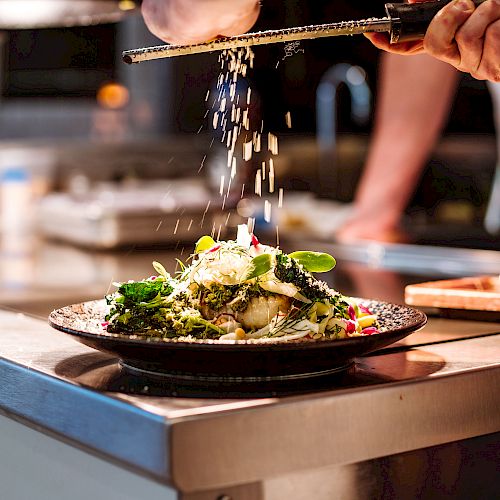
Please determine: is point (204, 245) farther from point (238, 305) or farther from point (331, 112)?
point (331, 112)

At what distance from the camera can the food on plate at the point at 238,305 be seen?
1241mm

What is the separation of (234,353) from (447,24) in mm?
552

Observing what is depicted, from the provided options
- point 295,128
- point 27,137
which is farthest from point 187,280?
point 295,128

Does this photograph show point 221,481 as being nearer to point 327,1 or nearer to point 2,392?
point 2,392

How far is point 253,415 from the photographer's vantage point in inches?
43.6

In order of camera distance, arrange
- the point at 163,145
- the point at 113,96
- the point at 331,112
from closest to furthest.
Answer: the point at 163,145, the point at 113,96, the point at 331,112

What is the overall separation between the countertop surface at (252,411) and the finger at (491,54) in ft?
1.29

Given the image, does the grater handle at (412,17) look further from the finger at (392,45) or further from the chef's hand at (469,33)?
the finger at (392,45)

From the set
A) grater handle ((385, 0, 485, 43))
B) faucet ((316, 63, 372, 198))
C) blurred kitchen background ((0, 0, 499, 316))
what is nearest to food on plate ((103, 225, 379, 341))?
grater handle ((385, 0, 485, 43))

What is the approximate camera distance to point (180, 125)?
5445 millimetres

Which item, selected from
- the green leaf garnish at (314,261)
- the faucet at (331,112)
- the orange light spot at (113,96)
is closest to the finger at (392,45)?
the green leaf garnish at (314,261)

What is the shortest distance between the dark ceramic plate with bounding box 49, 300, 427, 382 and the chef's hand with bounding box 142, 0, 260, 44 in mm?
509

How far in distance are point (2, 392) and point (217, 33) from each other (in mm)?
620

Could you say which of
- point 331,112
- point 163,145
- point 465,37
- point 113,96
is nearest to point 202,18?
point 465,37
